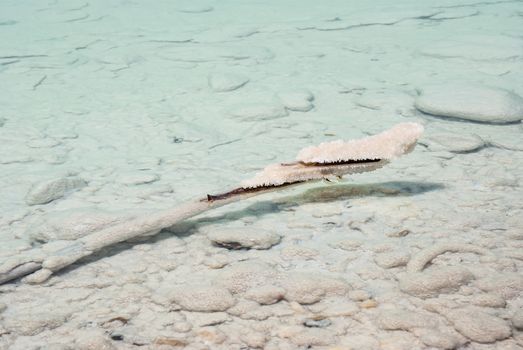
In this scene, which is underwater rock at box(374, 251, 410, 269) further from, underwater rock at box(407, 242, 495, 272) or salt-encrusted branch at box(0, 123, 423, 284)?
salt-encrusted branch at box(0, 123, 423, 284)

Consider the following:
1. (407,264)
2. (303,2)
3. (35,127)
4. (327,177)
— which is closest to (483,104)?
(327,177)

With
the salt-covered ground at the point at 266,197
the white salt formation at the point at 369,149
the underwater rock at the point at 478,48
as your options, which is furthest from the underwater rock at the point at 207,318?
the underwater rock at the point at 478,48

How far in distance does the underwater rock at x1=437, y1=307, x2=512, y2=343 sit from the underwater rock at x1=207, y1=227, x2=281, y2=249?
818mm

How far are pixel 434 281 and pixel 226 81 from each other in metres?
3.78

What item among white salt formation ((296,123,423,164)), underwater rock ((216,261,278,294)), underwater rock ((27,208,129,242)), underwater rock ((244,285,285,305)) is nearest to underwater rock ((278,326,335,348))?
underwater rock ((244,285,285,305))

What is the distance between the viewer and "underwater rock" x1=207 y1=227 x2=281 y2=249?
227 centimetres

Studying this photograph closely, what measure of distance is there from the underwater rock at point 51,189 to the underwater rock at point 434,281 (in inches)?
78.7

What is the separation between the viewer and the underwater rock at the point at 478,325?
5.26 feet

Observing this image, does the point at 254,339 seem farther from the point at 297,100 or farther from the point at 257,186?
the point at 297,100

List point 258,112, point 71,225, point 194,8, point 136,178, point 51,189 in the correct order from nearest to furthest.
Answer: point 71,225 < point 51,189 < point 136,178 < point 258,112 < point 194,8

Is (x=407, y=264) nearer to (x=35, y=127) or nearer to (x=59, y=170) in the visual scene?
(x=59, y=170)

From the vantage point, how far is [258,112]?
169 inches

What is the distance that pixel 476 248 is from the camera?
210cm

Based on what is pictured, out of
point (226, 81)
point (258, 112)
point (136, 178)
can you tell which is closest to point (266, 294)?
point (136, 178)
